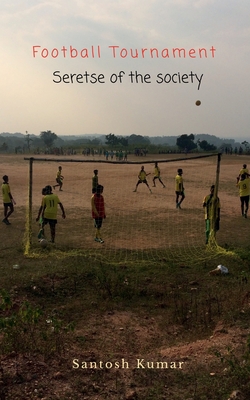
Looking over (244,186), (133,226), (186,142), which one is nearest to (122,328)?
(133,226)

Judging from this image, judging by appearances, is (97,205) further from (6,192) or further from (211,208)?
(6,192)

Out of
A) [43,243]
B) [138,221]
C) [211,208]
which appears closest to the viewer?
[211,208]

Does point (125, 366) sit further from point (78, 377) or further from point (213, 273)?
point (213, 273)

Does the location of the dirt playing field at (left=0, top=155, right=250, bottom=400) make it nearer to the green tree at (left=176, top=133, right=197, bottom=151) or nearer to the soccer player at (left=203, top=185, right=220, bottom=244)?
the soccer player at (left=203, top=185, right=220, bottom=244)

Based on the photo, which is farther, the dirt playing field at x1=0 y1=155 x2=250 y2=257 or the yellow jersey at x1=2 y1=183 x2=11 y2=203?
the yellow jersey at x1=2 y1=183 x2=11 y2=203

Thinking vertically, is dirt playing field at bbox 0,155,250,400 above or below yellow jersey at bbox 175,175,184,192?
below

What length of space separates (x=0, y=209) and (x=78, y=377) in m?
11.1

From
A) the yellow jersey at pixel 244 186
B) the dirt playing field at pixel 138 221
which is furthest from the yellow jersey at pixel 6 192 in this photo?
the yellow jersey at pixel 244 186

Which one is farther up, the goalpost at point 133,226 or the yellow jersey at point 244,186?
the yellow jersey at point 244,186

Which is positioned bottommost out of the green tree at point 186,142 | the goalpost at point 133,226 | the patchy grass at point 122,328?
the patchy grass at point 122,328

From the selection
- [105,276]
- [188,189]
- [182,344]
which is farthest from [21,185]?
[182,344]

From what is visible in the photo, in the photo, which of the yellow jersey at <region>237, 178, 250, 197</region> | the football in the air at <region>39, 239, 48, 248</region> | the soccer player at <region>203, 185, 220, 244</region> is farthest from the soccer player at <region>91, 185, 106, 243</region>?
the yellow jersey at <region>237, 178, 250, 197</region>

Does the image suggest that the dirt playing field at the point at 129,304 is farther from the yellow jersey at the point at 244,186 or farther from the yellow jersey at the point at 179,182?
the yellow jersey at the point at 179,182

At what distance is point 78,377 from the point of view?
13.5ft
